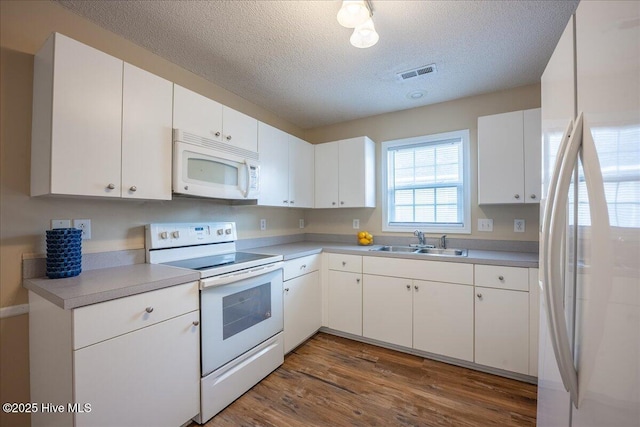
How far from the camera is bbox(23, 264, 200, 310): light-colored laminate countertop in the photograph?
45.2 inches

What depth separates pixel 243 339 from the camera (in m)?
1.86

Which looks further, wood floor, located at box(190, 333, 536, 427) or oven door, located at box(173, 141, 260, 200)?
oven door, located at box(173, 141, 260, 200)

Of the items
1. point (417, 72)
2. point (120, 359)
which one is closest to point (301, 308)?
point (120, 359)

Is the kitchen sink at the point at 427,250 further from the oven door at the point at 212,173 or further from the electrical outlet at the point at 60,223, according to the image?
the electrical outlet at the point at 60,223

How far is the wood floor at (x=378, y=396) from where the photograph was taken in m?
1.64

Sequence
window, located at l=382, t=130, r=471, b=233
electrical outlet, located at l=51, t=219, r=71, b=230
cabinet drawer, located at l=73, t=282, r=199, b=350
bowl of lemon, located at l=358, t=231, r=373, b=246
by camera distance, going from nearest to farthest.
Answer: cabinet drawer, located at l=73, t=282, r=199, b=350 < electrical outlet, located at l=51, t=219, r=71, b=230 < window, located at l=382, t=130, r=471, b=233 < bowl of lemon, located at l=358, t=231, r=373, b=246

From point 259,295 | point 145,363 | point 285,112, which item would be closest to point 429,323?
point 259,295

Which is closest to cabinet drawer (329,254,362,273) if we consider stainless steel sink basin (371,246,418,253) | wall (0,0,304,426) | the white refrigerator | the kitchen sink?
the kitchen sink

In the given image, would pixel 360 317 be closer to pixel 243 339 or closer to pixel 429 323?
pixel 429 323

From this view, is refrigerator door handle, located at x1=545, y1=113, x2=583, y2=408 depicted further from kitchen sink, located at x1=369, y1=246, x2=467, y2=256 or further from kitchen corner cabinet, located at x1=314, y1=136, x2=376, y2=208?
kitchen corner cabinet, located at x1=314, y1=136, x2=376, y2=208

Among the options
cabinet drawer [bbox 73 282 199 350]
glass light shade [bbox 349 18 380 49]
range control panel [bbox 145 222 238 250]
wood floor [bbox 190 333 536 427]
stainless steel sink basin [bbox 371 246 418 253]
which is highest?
glass light shade [bbox 349 18 380 49]

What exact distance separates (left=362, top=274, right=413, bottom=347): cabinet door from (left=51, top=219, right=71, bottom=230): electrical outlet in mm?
2196

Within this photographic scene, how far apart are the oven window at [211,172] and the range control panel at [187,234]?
42 cm

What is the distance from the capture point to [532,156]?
7.20 feet
